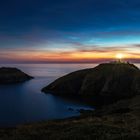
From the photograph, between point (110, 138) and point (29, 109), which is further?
point (29, 109)

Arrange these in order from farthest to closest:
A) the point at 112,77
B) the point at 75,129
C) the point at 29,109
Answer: the point at 112,77, the point at 29,109, the point at 75,129

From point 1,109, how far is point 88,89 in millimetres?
61443

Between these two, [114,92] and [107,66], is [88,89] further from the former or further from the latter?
[107,66]

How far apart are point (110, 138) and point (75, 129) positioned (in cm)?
731

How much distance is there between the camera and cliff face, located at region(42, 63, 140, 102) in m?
145

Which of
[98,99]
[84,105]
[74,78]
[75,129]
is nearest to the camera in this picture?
[75,129]

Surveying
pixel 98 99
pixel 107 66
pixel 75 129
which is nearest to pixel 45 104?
pixel 98 99

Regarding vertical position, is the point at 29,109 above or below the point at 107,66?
below

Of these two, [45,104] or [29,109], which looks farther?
[45,104]

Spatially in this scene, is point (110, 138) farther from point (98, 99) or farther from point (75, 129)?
point (98, 99)

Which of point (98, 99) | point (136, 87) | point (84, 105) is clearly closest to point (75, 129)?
point (84, 105)

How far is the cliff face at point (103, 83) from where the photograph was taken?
145 m

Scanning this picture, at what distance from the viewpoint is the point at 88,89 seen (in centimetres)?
15562

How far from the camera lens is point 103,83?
6216 inches
